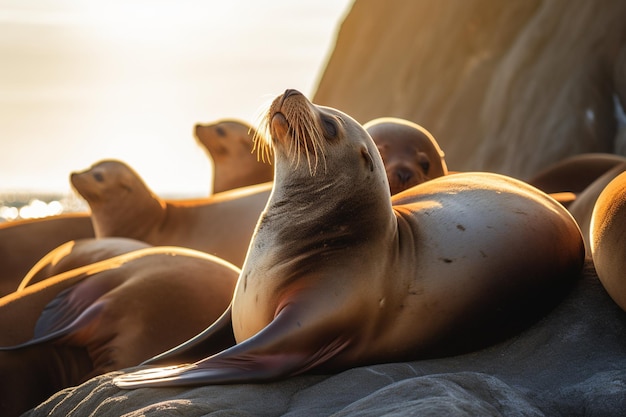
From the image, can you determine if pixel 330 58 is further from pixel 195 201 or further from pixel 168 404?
pixel 168 404

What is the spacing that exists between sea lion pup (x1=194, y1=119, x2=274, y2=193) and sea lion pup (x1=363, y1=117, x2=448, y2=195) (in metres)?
3.45

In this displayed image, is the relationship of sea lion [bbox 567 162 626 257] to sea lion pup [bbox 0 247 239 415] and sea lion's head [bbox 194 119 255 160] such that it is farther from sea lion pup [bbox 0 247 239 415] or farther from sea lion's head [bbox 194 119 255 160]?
sea lion's head [bbox 194 119 255 160]

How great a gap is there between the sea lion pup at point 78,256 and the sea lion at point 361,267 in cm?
229

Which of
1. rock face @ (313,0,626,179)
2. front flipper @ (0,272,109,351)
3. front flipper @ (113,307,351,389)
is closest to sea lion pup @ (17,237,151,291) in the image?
front flipper @ (0,272,109,351)

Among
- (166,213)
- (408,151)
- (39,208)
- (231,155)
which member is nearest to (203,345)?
(408,151)

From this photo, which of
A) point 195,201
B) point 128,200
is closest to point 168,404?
point 195,201

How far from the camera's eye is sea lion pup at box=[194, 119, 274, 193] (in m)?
9.92

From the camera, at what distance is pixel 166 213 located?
333 inches

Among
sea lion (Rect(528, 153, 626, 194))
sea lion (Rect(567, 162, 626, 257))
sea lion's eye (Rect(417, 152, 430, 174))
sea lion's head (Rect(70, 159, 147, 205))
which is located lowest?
sea lion (Rect(528, 153, 626, 194))

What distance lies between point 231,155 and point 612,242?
6.08 m

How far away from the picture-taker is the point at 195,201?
8320 millimetres

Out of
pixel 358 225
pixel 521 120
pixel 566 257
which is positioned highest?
pixel 358 225

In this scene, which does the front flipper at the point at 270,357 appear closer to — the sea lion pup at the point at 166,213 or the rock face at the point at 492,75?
the sea lion pup at the point at 166,213

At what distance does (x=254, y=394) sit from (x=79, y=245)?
3.57 metres
